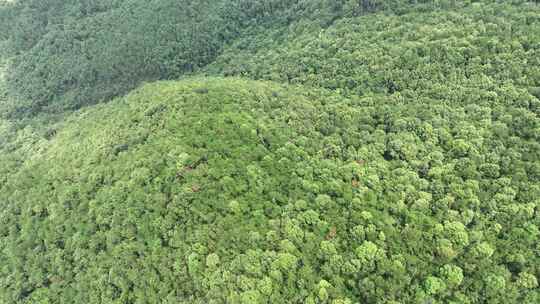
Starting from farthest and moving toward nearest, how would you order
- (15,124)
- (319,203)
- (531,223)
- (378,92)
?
(15,124) → (378,92) → (319,203) → (531,223)

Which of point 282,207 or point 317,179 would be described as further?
point 317,179

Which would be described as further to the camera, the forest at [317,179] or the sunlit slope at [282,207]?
the forest at [317,179]

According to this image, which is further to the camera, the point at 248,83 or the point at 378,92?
the point at 248,83

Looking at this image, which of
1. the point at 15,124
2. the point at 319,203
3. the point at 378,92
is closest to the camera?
the point at 319,203

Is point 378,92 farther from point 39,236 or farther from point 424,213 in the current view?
point 39,236

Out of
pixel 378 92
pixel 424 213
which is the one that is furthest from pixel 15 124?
pixel 424 213

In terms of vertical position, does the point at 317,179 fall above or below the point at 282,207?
above

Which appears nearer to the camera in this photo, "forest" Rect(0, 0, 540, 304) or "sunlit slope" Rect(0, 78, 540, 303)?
"sunlit slope" Rect(0, 78, 540, 303)

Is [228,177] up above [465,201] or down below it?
above
